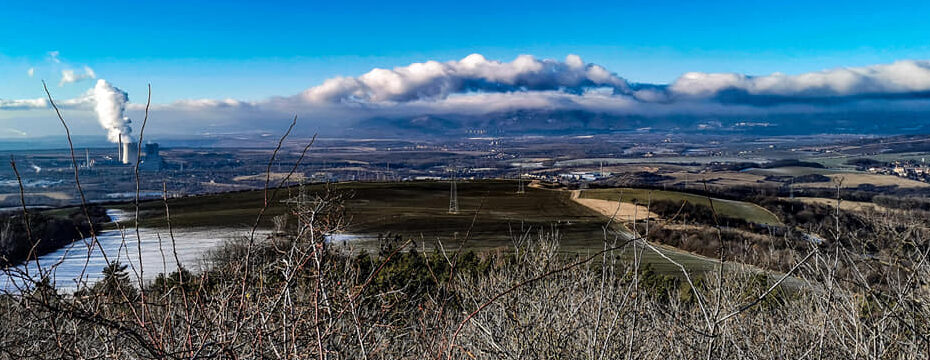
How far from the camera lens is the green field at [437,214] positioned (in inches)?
1206

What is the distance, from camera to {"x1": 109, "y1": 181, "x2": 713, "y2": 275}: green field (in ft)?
101

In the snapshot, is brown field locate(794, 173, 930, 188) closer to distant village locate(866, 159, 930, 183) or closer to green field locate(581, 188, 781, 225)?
distant village locate(866, 159, 930, 183)

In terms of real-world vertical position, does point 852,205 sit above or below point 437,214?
above

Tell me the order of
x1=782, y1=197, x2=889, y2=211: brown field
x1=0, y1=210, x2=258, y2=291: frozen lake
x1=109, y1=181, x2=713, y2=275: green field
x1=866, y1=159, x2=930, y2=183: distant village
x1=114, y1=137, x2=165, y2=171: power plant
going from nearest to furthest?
x1=782, y1=197, x2=889, y2=211: brown field < x1=0, y1=210, x2=258, y2=291: frozen lake < x1=109, y1=181, x2=713, y2=275: green field < x1=866, y1=159, x2=930, y2=183: distant village < x1=114, y1=137, x2=165, y2=171: power plant

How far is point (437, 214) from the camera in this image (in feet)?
130

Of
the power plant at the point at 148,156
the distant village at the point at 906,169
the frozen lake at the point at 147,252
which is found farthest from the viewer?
the power plant at the point at 148,156

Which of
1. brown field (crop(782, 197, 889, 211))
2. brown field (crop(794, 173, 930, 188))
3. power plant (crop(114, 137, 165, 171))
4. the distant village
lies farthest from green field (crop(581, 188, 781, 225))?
power plant (crop(114, 137, 165, 171))

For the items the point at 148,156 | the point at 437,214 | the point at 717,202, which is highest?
the point at 148,156

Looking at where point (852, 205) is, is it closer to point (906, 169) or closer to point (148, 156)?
point (906, 169)

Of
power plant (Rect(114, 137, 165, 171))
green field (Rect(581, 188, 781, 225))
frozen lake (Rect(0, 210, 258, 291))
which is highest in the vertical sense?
power plant (Rect(114, 137, 165, 171))

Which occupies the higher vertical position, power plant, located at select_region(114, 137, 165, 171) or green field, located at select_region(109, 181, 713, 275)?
power plant, located at select_region(114, 137, 165, 171)

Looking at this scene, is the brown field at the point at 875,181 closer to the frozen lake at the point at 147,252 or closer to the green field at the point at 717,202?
the green field at the point at 717,202

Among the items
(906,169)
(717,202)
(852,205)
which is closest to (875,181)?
(906,169)

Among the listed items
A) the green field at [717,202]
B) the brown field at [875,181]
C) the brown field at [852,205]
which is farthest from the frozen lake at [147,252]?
the brown field at [875,181]
